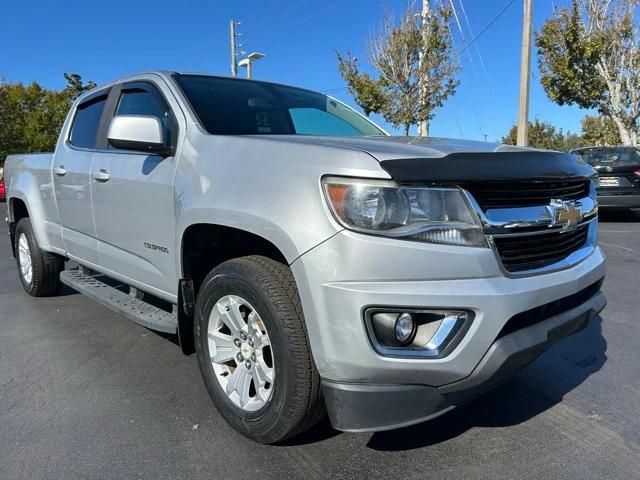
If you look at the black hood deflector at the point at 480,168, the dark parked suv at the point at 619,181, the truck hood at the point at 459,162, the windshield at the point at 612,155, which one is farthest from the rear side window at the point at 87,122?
the windshield at the point at 612,155

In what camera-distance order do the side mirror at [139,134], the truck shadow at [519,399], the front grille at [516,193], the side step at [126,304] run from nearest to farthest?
1. the front grille at [516,193]
2. the truck shadow at [519,399]
3. the side mirror at [139,134]
4. the side step at [126,304]

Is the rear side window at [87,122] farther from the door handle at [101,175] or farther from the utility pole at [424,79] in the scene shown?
the utility pole at [424,79]

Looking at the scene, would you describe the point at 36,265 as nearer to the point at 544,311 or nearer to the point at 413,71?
the point at 544,311

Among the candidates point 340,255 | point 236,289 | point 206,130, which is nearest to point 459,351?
point 340,255

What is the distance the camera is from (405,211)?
6.88 feet

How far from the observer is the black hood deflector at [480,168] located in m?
2.07

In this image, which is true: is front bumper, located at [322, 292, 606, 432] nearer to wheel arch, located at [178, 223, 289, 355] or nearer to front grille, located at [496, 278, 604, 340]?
front grille, located at [496, 278, 604, 340]

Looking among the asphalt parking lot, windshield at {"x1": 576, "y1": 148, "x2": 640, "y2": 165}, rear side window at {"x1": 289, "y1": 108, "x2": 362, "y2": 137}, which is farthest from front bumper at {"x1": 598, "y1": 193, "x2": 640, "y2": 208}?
rear side window at {"x1": 289, "y1": 108, "x2": 362, "y2": 137}

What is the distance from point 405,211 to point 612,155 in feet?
34.6

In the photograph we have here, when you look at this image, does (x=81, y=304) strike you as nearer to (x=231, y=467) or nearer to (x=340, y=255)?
(x=231, y=467)

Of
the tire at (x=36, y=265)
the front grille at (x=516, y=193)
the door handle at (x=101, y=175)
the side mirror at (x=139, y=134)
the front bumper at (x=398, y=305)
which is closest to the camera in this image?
the front bumper at (x=398, y=305)

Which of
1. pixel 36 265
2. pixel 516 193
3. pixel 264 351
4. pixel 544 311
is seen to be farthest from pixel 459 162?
pixel 36 265

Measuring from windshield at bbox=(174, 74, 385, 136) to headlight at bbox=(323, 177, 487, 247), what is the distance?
46.8 inches

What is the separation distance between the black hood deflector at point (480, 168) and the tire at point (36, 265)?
4.20 metres
